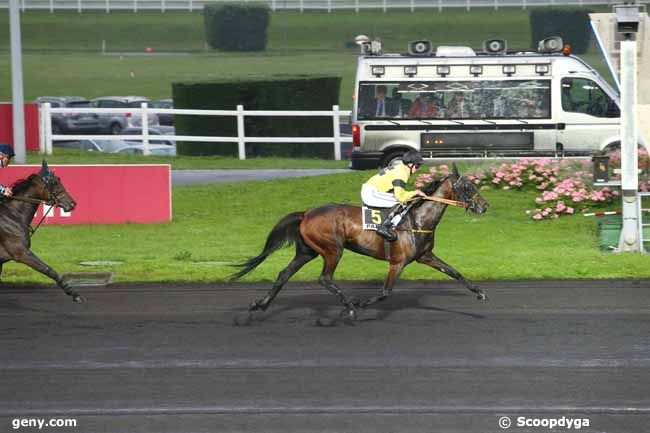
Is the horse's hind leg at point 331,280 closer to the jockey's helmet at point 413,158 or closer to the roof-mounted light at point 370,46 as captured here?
the jockey's helmet at point 413,158

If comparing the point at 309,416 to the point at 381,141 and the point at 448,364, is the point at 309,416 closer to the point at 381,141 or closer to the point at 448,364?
the point at 448,364

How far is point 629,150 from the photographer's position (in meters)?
17.8

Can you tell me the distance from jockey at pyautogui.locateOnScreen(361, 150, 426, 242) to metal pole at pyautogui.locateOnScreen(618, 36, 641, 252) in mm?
5135

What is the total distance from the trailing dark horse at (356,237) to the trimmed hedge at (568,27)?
5100 centimetres

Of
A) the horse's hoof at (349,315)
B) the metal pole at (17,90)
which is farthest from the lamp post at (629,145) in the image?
the metal pole at (17,90)

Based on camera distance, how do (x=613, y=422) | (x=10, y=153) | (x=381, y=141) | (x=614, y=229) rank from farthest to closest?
(x=381, y=141)
(x=614, y=229)
(x=10, y=153)
(x=613, y=422)

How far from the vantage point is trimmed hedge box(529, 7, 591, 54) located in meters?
63.7

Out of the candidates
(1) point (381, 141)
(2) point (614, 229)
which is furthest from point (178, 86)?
(2) point (614, 229)

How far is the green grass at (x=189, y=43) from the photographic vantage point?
2279 inches

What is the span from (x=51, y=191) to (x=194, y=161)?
16316 mm

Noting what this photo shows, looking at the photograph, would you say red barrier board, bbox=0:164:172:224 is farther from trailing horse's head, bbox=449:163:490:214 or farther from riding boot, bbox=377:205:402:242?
trailing horse's head, bbox=449:163:490:214

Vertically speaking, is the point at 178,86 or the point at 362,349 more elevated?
the point at 178,86

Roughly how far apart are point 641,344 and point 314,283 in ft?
17.0

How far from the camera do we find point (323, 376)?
1102 centimetres
